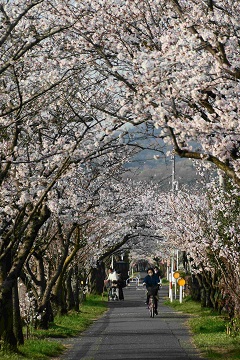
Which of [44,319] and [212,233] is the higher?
[212,233]

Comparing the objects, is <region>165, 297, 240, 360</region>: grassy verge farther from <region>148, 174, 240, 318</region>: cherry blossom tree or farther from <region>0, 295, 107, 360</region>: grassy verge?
<region>0, 295, 107, 360</region>: grassy verge

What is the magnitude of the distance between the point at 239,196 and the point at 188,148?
431 inches

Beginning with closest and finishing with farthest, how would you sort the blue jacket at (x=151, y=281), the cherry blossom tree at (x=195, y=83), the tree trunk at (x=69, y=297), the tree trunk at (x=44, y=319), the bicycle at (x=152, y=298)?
1. the cherry blossom tree at (x=195, y=83)
2. the tree trunk at (x=44, y=319)
3. the bicycle at (x=152, y=298)
4. the blue jacket at (x=151, y=281)
5. the tree trunk at (x=69, y=297)

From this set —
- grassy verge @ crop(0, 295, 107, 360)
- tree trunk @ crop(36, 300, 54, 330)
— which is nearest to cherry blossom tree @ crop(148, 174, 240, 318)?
grassy verge @ crop(0, 295, 107, 360)

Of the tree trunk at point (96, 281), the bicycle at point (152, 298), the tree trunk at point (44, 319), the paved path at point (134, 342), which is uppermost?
the tree trunk at point (96, 281)

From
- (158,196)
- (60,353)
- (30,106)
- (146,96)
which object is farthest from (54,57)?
(158,196)

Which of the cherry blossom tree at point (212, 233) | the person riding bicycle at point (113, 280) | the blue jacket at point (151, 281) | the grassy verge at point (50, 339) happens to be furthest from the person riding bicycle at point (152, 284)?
the person riding bicycle at point (113, 280)

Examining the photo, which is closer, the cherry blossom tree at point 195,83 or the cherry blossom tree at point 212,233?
the cherry blossom tree at point 195,83

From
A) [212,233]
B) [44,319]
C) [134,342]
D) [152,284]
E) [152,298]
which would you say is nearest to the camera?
[134,342]

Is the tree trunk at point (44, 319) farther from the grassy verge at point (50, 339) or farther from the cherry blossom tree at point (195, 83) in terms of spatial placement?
the cherry blossom tree at point (195, 83)

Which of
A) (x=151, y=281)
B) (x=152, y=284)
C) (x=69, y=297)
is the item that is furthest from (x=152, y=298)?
(x=69, y=297)

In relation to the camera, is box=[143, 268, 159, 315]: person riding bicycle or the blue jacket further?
the blue jacket

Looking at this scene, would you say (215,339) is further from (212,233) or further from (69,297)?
(69,297)

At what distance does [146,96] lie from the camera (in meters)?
10.8
